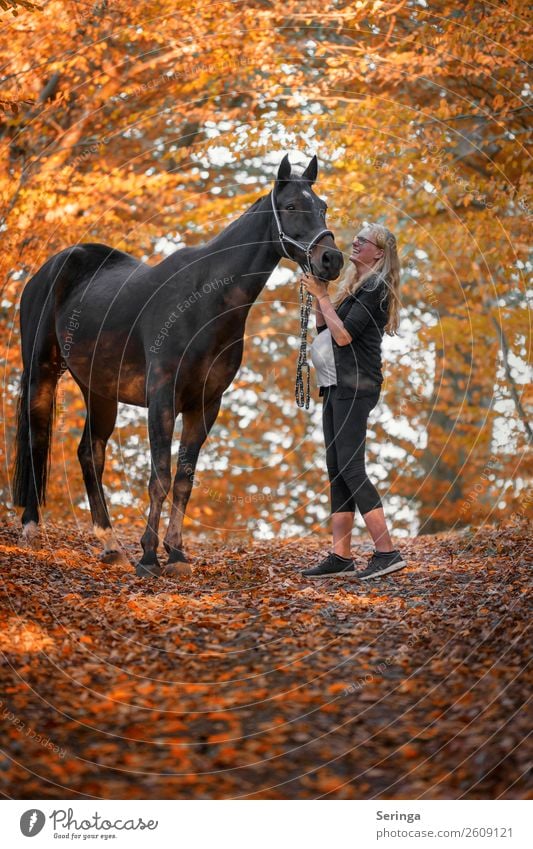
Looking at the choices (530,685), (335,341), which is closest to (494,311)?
(335,341)

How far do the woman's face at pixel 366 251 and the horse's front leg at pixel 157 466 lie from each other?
181 cm

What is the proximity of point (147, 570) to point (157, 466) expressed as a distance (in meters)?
0.84

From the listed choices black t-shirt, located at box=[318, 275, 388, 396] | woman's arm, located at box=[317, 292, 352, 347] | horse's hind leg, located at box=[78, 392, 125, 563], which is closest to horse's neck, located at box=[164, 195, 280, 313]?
woman's arm, located at box=[317, 292, 352, 347]

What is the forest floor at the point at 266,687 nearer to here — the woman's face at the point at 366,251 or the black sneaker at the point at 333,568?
the black sneaker at the point at 333,568

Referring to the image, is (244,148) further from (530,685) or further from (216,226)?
(530,685)

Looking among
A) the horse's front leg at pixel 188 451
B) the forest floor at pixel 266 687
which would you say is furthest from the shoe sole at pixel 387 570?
the horse's front leg at pixel 188 451

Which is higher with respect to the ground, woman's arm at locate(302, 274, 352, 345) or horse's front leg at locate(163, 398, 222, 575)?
woman's arm at locate(302, 274, 352, 345)

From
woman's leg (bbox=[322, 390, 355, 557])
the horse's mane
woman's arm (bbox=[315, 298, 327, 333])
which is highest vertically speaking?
the horse's mane

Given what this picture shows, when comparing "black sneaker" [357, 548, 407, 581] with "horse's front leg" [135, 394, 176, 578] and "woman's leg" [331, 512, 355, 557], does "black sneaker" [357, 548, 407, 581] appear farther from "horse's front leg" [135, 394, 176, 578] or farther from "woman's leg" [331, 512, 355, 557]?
"horse's front leg" [135, 394, 176, 578]

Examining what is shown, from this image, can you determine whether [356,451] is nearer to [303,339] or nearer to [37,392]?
[303,339]

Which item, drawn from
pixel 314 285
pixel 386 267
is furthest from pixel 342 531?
pixel 386 267

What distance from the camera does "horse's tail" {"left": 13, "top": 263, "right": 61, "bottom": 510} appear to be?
8320 mm

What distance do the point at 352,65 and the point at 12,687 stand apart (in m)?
9.59

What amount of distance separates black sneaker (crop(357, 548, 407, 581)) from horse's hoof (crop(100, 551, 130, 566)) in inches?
88.9
